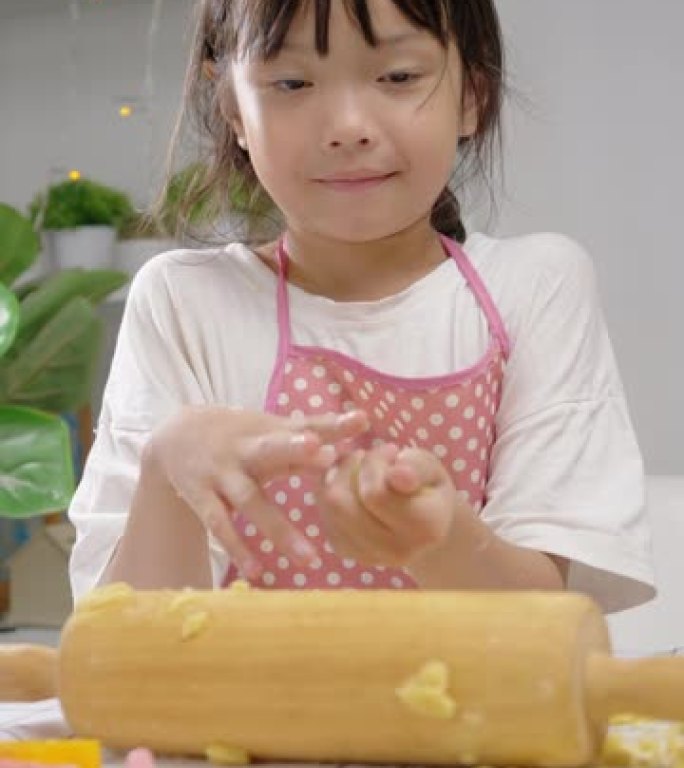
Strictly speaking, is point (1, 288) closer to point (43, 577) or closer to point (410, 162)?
point (43, 577)

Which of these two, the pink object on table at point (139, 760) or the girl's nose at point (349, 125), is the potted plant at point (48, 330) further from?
the pink object on table at point (139, 760)

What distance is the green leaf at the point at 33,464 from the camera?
6.44 ft

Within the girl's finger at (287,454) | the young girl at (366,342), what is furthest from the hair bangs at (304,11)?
the girl's finger at (287,454)

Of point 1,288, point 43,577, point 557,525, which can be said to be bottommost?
point 43,577

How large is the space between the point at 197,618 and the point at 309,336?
1.22 ft

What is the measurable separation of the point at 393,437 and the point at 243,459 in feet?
0.82

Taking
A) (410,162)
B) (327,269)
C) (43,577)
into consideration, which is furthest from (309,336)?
(43,577)

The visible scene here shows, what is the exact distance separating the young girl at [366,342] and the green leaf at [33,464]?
1.01 meters

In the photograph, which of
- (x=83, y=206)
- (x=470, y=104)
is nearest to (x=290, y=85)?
(x=470, y=104)

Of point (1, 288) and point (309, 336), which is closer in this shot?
point (309, 336)

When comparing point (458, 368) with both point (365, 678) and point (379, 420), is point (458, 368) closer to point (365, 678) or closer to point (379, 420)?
point (379, 420)

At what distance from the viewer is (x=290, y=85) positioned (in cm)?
83

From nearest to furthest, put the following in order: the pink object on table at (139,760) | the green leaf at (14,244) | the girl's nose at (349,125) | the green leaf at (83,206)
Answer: the pink object on table at (139,760), the girl's nose at (349,125), the green leaf at (14,244), the green leaf at (83,206)

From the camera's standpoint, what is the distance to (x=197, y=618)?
1.96ft
